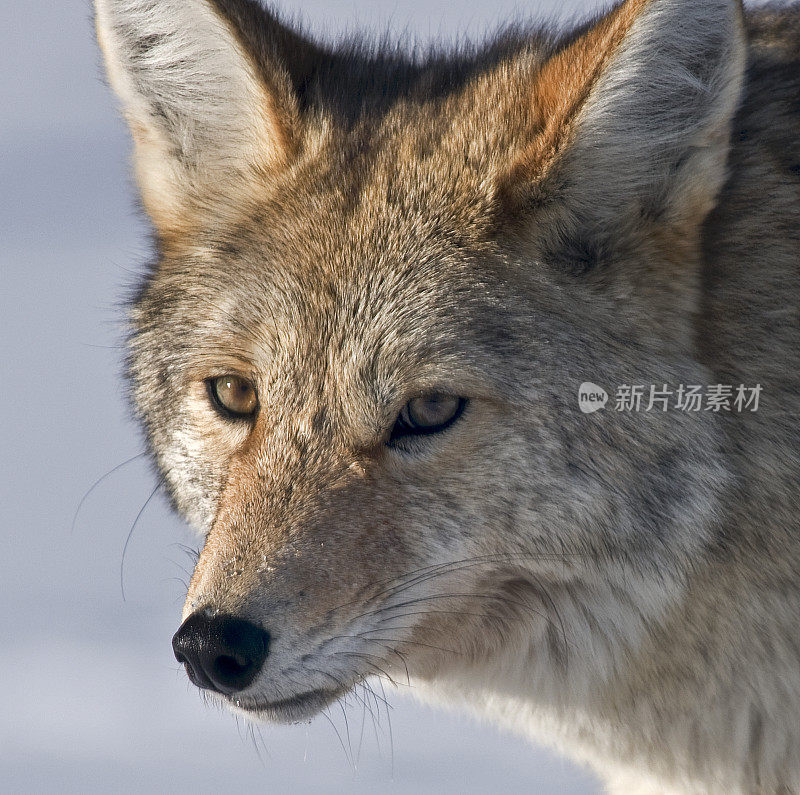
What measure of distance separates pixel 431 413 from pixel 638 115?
991mm

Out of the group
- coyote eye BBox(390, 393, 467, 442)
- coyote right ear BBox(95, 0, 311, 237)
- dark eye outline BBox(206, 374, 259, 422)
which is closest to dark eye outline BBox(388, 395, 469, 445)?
coyote eye BBox(390, 393, 467, 442)

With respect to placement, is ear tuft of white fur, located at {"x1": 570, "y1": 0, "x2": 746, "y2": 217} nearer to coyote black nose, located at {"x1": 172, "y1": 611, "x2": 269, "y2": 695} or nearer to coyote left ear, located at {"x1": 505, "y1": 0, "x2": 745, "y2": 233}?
coyote left ear, located at {"x1": 505, "y1": 0, "x2": 745, "y2": 233}

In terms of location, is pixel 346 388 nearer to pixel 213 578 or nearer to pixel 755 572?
pixel 213 578

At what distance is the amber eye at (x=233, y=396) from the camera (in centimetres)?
314

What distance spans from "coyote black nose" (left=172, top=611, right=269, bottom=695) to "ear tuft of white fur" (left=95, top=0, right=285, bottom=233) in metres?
1.50

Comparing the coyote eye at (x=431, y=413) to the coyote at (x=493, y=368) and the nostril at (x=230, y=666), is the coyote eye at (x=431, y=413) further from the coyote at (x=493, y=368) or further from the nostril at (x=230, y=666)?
the nostril at (x=230, y=666)

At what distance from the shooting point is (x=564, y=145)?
2943mm

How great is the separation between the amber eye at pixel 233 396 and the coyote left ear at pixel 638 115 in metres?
0.95

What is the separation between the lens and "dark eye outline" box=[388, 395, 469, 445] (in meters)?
2.91

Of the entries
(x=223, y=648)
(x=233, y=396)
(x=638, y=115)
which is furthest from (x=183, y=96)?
(x=223, y=648)

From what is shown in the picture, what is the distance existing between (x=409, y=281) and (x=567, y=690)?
1.42m

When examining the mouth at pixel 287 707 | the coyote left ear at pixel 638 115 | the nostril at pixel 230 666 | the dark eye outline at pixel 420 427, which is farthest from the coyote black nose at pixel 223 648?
the coyote left ear at pixel 638 115

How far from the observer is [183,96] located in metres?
3.52

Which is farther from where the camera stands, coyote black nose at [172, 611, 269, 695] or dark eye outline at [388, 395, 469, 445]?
dark eye outline at [388, 395, 469, 445]
